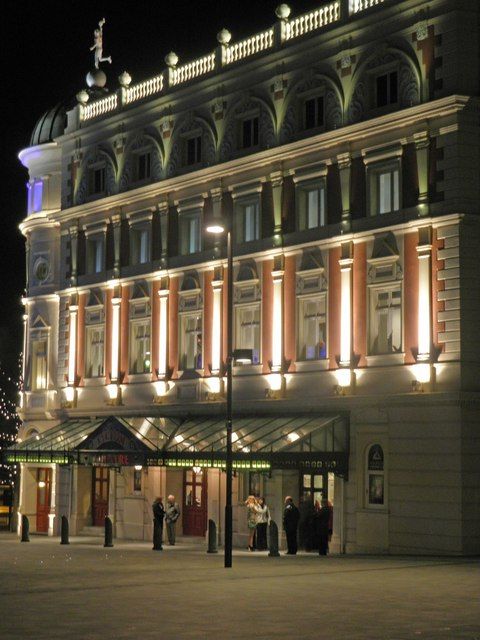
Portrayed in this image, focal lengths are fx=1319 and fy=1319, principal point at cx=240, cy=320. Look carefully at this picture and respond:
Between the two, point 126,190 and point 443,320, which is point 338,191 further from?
point 126,190

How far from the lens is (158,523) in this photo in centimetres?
4316

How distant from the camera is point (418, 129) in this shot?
3894cm

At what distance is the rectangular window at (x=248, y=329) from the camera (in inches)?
1764

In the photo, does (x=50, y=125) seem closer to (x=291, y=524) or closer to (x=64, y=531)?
(x=64, y=531)

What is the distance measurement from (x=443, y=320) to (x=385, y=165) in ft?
18.2

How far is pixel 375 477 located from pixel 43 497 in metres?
20.5

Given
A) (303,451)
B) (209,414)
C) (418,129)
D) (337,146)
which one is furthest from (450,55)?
(209,414)

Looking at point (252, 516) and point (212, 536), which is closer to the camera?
point (212, 536)

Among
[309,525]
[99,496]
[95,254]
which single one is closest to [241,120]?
[95,254]

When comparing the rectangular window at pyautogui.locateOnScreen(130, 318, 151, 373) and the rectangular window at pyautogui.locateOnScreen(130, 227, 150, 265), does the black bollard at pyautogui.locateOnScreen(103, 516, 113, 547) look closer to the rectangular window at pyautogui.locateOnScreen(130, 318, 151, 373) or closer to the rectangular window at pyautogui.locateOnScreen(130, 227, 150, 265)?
the rectangular window at pyautogui.locateOnScreen(130, 318, 151, 373)

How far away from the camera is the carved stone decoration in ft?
129

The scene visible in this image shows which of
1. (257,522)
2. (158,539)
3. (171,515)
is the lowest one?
(158,539)

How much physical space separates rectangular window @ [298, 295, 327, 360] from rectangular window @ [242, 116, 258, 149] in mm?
6373

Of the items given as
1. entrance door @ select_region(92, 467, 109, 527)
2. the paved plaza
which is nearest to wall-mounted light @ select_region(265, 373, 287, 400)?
the paved plaza
